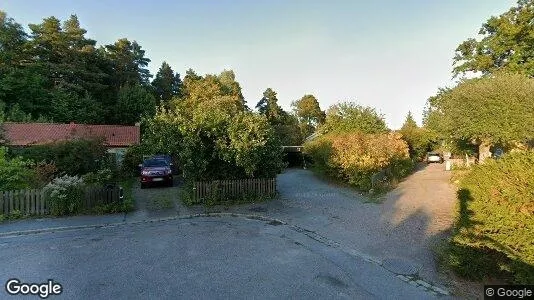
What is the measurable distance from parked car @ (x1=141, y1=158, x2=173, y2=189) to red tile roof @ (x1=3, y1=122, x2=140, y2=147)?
27.2ft

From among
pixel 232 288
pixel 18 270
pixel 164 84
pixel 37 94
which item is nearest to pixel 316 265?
pixel 232 288

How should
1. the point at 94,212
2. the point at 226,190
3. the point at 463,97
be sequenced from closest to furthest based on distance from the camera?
the point at 94,212 < the point at 226,190 < the point at 463,97

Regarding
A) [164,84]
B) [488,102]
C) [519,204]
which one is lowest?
[519,204]

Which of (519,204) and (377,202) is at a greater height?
(519,204)

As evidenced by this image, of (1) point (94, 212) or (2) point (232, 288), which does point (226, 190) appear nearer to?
(1) point (94, 212)

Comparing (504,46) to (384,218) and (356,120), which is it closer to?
(356,120)

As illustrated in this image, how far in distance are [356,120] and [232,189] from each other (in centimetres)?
Answer: 1511

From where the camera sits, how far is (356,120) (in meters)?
26.2

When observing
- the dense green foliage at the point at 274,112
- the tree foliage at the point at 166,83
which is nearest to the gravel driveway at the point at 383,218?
the dense green foliage at the point at 274,112

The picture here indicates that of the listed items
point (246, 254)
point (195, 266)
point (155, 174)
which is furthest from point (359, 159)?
point (195, 266)

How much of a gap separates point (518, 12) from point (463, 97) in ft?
49.8

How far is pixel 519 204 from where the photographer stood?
6418 millimetres

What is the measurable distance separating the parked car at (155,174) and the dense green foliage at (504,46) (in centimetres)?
2759

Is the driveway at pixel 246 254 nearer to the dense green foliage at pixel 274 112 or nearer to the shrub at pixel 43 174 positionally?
the shrub at pixel 43 174
